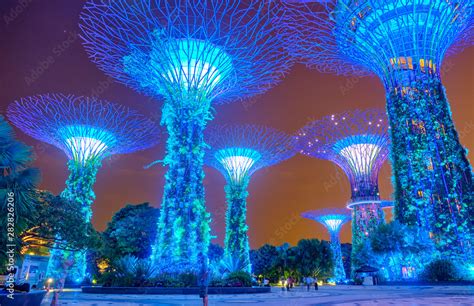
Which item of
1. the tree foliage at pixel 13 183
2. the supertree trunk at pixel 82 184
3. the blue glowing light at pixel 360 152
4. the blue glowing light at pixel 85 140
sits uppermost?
the blue glowing light at pixel 360 152

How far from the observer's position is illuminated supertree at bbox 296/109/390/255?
128 ft

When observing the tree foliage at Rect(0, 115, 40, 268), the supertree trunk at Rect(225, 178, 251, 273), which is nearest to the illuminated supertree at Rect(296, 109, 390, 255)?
the supertree trunk at Rect(225, 178, 251, 273)

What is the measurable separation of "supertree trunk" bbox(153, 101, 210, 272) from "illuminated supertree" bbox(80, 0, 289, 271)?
0.17 ft

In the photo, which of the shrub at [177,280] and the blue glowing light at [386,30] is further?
the blue glowing light at [386,30]

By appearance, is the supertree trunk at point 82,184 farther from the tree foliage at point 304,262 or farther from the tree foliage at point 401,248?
the tree foliage at point 304,262

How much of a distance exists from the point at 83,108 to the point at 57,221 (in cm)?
1567

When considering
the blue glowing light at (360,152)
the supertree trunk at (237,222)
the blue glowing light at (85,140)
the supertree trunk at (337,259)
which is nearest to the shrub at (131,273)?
the blue glowing light at (85,140)

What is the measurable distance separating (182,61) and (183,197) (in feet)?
26.7

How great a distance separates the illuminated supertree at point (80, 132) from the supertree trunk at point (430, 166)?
2065 cm

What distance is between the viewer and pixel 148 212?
4353cm

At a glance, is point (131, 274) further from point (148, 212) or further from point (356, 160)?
point (356, 160)

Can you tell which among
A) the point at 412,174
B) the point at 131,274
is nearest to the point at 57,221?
the point at 131,274

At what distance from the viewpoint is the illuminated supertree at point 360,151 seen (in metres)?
38.9

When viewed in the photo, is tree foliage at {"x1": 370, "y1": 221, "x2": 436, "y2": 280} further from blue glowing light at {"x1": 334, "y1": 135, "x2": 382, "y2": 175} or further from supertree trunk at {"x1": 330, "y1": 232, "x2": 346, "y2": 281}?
supertree trunk at {"x1": 330, "y1": 232, "x2": 346, "y2": 281}
